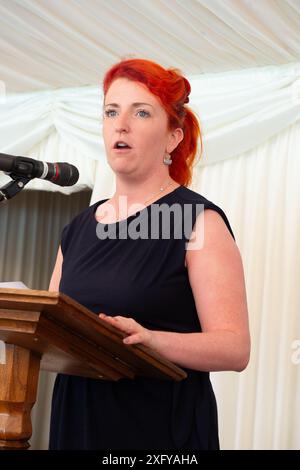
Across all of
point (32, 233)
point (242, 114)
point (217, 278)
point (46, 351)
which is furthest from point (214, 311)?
point (32, 233)

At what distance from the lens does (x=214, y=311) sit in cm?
177

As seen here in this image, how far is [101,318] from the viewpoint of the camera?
4.74 ft

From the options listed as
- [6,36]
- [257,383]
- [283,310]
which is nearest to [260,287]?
[283,310]

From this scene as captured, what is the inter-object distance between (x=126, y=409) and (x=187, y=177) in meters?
0.69

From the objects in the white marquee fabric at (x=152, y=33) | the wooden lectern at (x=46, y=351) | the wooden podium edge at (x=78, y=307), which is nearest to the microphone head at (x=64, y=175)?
the wooden lectern at (x=46, y=351)

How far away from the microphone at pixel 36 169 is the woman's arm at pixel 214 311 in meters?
0.33

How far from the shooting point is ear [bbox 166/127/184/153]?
211cm

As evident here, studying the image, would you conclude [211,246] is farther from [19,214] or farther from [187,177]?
[19,214]

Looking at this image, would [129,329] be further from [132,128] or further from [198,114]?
[198,114]

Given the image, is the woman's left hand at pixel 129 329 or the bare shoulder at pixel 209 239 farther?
the bare shoulder at pixel 209 239

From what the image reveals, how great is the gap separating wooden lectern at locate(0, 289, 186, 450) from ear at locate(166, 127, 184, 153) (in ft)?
2.13

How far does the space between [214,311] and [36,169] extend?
0.51m

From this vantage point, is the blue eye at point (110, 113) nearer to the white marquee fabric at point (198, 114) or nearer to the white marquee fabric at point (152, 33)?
the white marquee fabric at point (152, 33)

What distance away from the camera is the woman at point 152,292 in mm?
1773
